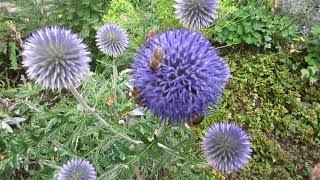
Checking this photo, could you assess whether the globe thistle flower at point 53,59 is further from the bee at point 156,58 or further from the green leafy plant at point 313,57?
the green leafy plant at point 313,57

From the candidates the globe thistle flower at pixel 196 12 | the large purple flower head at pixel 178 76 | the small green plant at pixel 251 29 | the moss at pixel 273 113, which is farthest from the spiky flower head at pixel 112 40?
the small green plant at pixel 251 29

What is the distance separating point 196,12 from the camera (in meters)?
1.94

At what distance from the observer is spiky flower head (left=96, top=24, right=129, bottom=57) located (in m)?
2.20

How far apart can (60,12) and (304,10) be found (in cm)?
189

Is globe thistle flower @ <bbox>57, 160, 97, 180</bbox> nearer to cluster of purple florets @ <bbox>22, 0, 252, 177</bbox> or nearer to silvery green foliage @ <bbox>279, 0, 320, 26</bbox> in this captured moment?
cluster of purple florets @ <bbox>22, 0, 252, 177</bbox>

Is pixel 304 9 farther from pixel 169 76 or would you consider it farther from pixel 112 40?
pixel 169 76

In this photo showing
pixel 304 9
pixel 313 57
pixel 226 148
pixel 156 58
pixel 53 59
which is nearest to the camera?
pixel 156 58

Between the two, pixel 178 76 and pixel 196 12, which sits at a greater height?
pixel 196 12

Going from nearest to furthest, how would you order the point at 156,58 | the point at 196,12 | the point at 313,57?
the point at 156,58, the point at 196,12, the point at 313,57

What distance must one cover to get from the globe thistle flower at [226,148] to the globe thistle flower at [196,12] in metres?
0.53

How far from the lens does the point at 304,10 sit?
3.37m

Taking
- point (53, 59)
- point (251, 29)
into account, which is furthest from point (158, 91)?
point (251, 29)

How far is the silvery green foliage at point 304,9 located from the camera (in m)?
3.30

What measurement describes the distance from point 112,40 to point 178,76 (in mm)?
879
